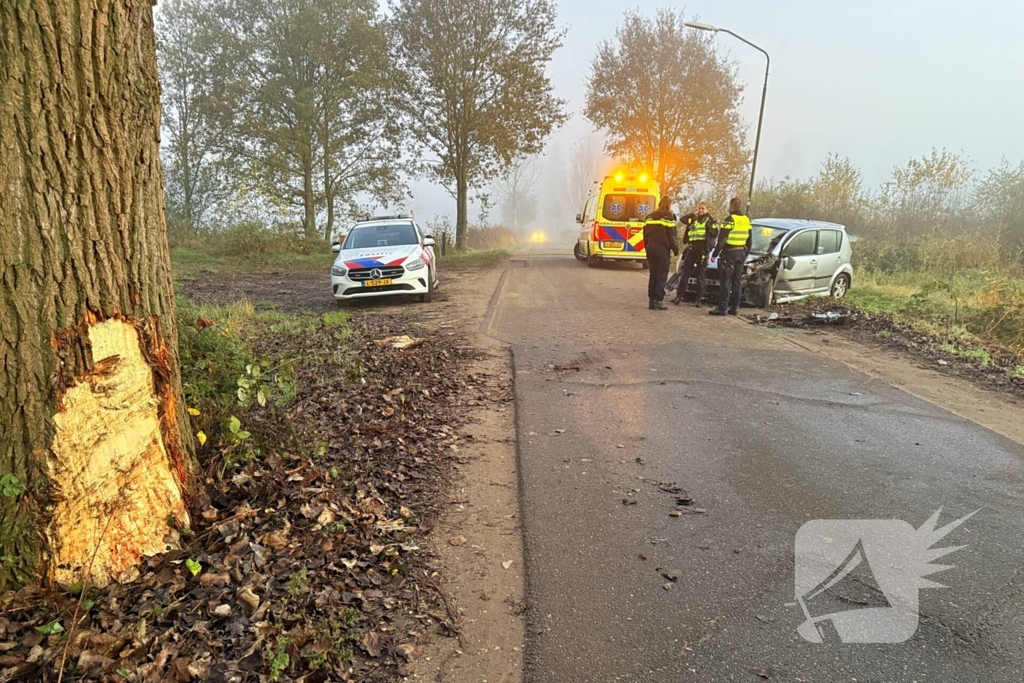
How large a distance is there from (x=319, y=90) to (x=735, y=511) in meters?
26.2

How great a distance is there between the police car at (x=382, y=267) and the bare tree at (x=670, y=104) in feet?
70.3

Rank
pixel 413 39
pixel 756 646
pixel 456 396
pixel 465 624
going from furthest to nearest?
pixel 413 39 → pixel 456 396 → pixel 465 624 → pixel 756 646

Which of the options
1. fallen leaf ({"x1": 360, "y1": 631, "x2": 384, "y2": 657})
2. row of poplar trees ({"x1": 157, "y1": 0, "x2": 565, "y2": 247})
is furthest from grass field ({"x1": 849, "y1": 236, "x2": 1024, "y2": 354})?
row of poplar trees ({"x1": 157, "y1": 0, "x2": 565, "y2": 247})

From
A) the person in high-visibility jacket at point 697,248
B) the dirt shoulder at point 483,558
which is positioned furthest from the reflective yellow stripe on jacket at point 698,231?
the dirt shoulder at point 483,558

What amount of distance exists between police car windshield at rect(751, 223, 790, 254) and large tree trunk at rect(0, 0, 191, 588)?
11139mm

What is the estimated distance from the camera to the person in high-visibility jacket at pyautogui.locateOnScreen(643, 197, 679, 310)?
10.6 m

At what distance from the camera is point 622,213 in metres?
18.9

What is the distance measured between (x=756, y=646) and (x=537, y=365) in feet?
15.4

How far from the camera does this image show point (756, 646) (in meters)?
2.49

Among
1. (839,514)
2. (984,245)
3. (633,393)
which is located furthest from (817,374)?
(984,245)

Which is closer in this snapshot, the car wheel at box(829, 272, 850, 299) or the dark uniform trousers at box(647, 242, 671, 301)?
the dark uniform trousers at box(647, 242, 671, 301)

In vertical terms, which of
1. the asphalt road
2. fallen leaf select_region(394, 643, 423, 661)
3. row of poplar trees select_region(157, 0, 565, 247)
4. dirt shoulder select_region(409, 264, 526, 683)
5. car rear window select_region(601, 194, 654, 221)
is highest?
row of poplar trees select_region(157, 0, 565, 247)

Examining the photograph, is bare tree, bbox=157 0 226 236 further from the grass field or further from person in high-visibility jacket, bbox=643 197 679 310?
the grass field

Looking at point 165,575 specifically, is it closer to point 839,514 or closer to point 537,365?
point 839,514
